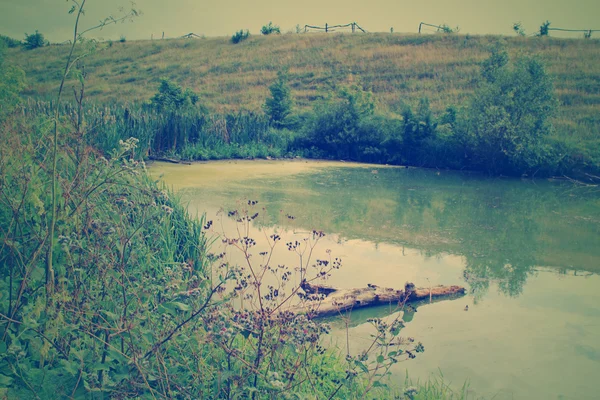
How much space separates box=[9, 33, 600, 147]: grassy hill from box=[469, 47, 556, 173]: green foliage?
183 inches

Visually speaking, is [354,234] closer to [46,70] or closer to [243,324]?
[243,324]

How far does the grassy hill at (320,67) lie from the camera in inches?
940

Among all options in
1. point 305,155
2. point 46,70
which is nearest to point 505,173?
point 305,155

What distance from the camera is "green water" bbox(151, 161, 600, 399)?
3799mm

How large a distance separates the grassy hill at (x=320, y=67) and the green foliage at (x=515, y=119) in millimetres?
4659

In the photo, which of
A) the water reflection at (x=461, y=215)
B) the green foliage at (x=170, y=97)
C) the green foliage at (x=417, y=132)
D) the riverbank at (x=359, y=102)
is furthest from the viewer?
the green foliage at (x=170, y=97)

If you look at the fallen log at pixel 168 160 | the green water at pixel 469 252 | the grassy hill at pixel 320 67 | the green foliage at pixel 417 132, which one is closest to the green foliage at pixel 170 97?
the fallen log at pixel 168 160

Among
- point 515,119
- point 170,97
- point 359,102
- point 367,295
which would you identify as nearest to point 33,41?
point 170,97

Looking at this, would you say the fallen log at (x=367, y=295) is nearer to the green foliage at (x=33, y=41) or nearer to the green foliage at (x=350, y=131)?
the green foliage at (x=350, y=131)

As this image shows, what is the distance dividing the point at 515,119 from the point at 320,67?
61.1 ft

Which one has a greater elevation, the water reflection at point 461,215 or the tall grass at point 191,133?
the tall grass at point 191,133

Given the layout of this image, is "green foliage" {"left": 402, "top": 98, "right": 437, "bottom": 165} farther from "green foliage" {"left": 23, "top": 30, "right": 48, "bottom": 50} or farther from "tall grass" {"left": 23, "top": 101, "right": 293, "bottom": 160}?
"green foliage" {"left": 23, "top": 30, "right": 48, "bottom": 50}

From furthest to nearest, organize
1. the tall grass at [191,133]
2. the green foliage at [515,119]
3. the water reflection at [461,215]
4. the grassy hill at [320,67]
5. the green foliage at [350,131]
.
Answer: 1. the grassy hill at [320,67]
2. the green foliage at [350,131]
3. the green foliage at [515,119]
4. the tall grass at [191,133]
5. the water reflection at [461,215]

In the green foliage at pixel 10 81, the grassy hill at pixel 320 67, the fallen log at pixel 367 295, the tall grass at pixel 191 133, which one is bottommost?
the fallen log at pixel 367 295
